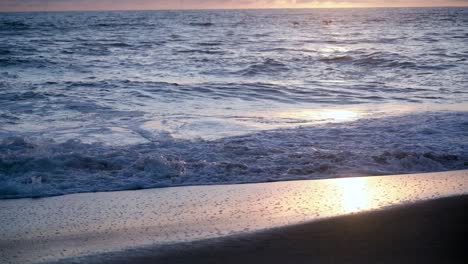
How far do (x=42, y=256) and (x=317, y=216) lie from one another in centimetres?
201

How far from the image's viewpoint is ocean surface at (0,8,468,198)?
584 centimetres

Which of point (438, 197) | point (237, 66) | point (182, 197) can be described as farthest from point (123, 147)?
point (237, 66)

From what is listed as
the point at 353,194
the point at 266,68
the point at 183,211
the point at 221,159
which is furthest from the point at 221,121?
the point at 266,68

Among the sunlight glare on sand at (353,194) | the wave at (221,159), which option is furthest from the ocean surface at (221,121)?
the sunlight glare on sand at (353,194)

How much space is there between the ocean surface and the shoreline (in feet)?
1.19

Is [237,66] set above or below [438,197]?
below

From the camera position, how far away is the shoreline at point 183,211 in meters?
3.67

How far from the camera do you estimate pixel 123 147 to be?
690 cm

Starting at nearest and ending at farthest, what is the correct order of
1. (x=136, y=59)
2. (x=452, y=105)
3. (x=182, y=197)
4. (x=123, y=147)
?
(x=182, y=197), (x=123, y=147), (x=452, y=105), (x=136, y=59)

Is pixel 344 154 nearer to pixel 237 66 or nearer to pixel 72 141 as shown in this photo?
pixel 72 141

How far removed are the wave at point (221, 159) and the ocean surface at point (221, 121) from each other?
14 millimetres

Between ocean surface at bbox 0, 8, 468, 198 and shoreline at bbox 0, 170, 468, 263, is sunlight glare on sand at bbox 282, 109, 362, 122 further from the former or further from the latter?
shoreline at bbox 0, 170, 468, 263

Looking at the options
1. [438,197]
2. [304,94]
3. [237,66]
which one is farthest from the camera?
[237,66]

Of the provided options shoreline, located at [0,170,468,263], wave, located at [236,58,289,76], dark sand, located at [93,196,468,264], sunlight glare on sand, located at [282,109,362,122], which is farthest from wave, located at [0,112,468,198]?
wave, located at [236,58,289,76]
